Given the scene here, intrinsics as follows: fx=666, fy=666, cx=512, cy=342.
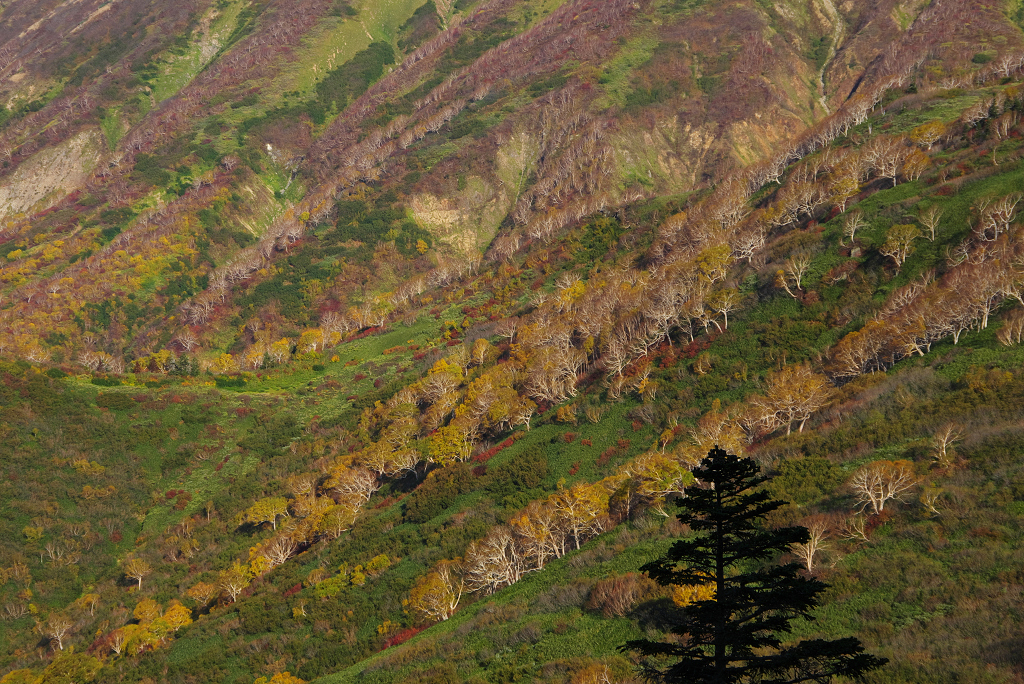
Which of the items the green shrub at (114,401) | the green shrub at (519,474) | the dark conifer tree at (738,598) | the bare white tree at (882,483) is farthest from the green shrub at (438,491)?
the green shrub at (114,401)

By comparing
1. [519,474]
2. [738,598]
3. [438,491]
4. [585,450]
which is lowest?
[585,450]

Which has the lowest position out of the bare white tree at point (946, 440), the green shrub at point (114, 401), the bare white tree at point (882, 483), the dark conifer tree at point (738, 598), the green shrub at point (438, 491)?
the green shrub at point (438, 491)

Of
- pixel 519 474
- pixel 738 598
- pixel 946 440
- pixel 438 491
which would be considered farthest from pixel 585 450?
pixel 738 598

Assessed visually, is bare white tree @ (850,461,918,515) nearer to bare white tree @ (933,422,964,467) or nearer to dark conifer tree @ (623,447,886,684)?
bare white tree @ (933,422,964,467)

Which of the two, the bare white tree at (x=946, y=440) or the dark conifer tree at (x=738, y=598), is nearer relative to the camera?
the dark conifer tree at (x=738, y=598)

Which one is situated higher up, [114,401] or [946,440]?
[114,401]

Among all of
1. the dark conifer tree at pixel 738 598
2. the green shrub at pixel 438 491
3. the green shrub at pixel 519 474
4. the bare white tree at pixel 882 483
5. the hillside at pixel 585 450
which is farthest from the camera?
the green shrub at pixel 438 491

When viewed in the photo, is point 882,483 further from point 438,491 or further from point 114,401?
point 114,401

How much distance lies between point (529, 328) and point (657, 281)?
25.1 metres

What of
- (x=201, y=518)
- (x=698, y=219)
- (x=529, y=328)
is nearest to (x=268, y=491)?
(x=201, y=518)

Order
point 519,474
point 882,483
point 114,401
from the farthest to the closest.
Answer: point 114,401, point 519,474, point 882,483

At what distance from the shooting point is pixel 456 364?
12438 cm

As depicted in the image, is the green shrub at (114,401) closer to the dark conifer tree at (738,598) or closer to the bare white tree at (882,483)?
the bare white tree at (882,483)

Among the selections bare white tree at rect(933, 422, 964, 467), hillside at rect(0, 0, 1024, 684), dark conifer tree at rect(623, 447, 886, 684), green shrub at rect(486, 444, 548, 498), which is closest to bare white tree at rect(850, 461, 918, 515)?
hillside at rect(0, 0, 1024, 684)
